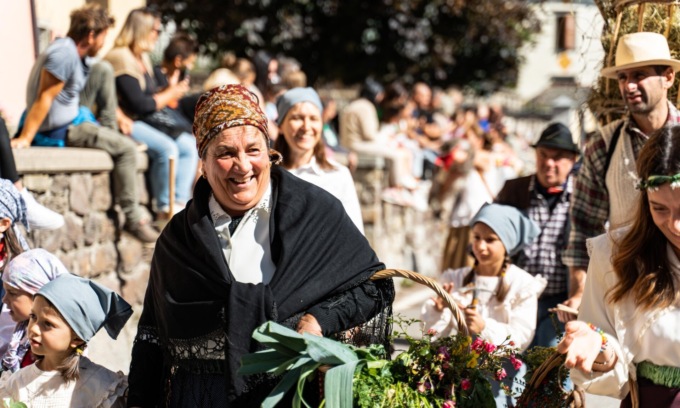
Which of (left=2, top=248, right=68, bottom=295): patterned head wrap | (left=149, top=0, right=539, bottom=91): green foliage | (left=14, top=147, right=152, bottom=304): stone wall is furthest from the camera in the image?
(left=149, top=0, right=539, bottom=91): green foliage

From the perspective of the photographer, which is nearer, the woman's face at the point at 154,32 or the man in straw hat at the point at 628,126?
the man in straw hat at the point at 628,126

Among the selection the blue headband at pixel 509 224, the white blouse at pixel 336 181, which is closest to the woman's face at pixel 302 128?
the white blouse at pixel 336 181

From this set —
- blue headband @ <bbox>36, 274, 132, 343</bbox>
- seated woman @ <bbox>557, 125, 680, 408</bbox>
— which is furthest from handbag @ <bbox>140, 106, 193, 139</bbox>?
seated woman @ <bbox>557, 125, 680, 408</bbox>

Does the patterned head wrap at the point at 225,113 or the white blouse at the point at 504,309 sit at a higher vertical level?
the patterned head wrap at the point at 225,113

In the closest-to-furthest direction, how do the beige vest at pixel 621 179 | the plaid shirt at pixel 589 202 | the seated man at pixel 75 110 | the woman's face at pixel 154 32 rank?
the beige vest at pixel 621 179 < the plaid shirt at pixel 589 202 < the seated man at pixel 75 110 < the woman's face at pixel 154 32

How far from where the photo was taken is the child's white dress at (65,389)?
3984mm

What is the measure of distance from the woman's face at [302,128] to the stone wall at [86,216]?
6.39ft

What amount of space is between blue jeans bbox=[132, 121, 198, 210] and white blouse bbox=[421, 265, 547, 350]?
3991 mm

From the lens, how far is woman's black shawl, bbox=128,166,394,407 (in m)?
3.62

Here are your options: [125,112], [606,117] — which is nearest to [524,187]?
[606,117]

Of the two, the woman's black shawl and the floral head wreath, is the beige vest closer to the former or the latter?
the floral head wreath

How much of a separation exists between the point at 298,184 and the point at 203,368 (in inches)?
29.7

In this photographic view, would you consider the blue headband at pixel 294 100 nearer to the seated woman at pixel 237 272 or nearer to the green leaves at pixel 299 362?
the seated woman at pixel 237 272

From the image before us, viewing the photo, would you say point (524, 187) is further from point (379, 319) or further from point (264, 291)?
point (264, 291)
